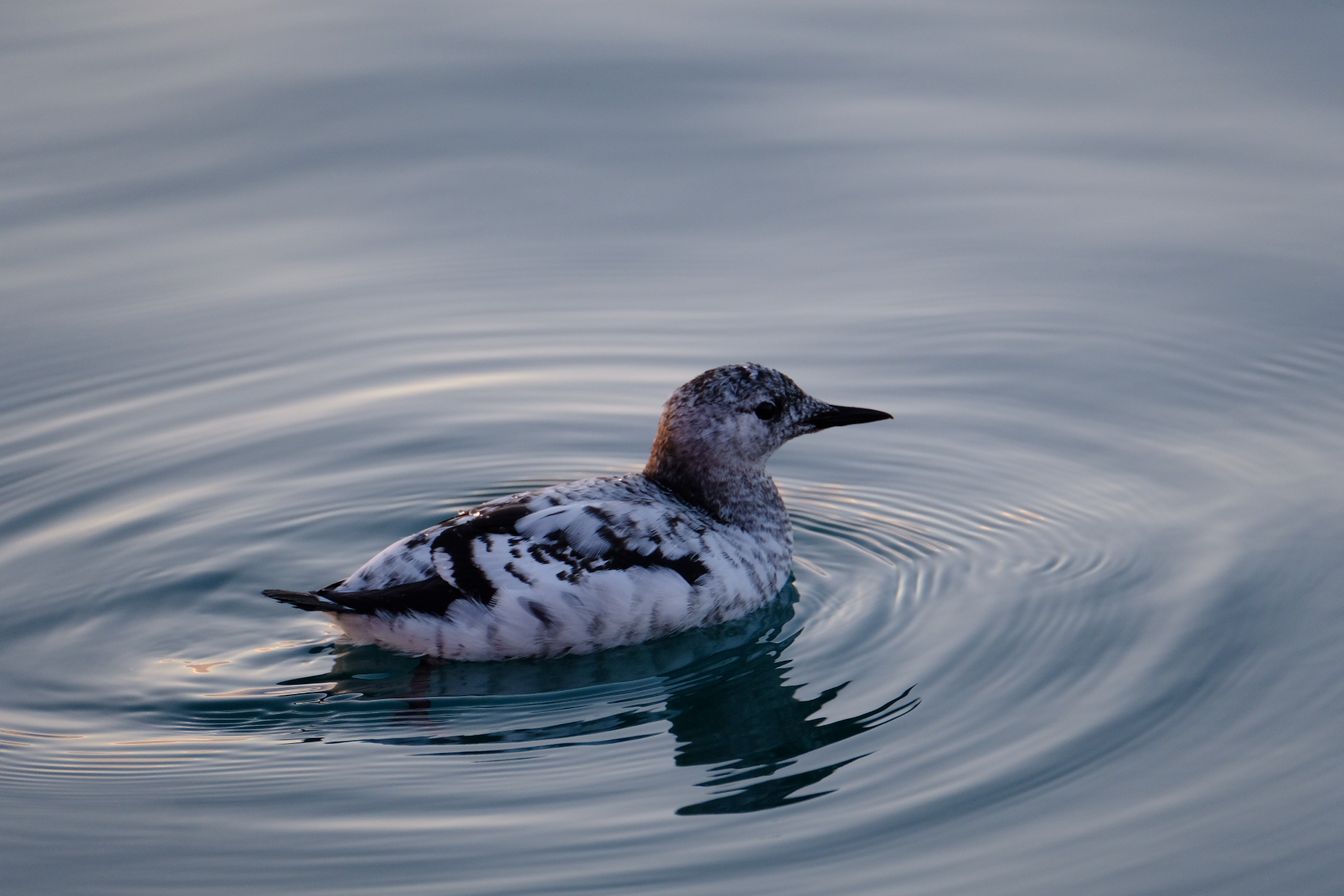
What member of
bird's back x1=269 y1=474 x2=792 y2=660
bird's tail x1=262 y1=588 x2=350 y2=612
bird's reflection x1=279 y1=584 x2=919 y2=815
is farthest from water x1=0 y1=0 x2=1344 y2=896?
bird's tail x1=262 y1=588 x2=350 y2=612

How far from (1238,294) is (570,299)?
157 inches

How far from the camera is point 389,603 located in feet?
22.5

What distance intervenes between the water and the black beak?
1.82ft

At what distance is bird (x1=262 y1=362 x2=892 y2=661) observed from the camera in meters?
6.96

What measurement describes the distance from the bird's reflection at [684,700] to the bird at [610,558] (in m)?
0.09

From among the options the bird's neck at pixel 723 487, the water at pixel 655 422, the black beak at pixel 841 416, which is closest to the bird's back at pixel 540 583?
the water at pixel 655 422

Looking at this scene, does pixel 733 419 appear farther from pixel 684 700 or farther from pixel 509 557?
pixel 684 700

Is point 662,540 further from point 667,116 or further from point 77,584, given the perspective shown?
point 667,116

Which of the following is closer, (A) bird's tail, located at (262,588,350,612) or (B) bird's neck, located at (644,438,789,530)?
(A) bird's tail, located at (262,588,350,612)

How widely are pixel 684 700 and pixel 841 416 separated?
185cm

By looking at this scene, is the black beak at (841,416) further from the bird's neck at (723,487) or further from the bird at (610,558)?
the bird's neck at (723,487)

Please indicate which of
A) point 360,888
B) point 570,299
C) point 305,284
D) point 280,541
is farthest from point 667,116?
point 360,888

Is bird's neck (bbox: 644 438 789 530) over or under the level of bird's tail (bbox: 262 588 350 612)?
over

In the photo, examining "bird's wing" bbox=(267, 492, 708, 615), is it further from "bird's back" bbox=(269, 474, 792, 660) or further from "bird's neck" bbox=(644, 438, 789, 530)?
"bird's neck" bbox=(644, 438, 789, 530)
